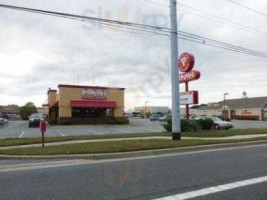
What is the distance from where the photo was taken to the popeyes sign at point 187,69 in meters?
24.7

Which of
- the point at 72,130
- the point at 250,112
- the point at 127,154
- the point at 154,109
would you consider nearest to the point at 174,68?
the point at 127,154

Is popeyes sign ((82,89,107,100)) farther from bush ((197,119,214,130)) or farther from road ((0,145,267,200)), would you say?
road ((0,145,267,200))

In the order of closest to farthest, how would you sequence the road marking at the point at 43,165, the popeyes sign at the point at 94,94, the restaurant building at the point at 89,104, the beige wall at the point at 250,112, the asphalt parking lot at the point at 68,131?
the road marking at the point at 43,165 < the asphalt parking lot at the point at 68,131 < the restaurant building at the point at 89,104 < the popeyes sign at the point at 94,94 < the beige wall at the point at 250,112

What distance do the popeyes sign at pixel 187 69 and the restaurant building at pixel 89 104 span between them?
74.7 feet

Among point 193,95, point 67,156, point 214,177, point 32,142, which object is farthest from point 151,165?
point 193,95

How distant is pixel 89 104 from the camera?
157 feet

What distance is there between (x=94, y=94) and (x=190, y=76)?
25.4 meters

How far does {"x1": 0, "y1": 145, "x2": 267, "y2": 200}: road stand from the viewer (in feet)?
23.6

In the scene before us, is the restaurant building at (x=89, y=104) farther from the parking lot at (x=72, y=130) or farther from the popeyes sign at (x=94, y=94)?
the parking lot at (x=72, y=130)

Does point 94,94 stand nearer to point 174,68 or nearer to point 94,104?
point 94,104

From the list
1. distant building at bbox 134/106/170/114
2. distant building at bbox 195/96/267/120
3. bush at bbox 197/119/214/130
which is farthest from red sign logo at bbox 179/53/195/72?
distant building at bbox 134/106/170/114

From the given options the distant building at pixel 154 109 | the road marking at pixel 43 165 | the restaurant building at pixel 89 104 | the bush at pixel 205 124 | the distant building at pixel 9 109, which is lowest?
the road marking at pixel 43 165

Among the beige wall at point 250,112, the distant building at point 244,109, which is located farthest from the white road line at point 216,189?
the beige wall at point 250,112

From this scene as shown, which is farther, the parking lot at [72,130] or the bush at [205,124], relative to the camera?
the bush at [205,124]
